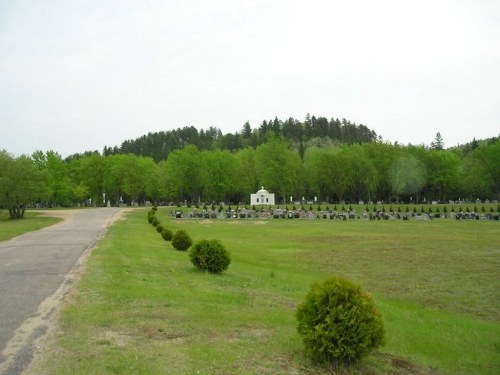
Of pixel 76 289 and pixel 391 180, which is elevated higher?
pixel 391 180

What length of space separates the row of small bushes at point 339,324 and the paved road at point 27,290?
3.85 meters

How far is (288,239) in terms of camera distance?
32625 millimetres

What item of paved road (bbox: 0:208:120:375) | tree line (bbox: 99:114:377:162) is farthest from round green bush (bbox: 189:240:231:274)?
tree line (bbox: 99:114:377:162)

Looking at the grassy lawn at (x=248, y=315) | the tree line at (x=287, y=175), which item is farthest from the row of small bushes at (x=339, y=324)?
the tree line at (x=287, y=175)

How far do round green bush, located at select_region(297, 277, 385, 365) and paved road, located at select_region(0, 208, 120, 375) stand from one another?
387 cm

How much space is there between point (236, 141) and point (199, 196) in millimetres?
62024

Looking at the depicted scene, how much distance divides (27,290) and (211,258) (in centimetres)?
579

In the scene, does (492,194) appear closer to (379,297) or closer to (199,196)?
(199,196)

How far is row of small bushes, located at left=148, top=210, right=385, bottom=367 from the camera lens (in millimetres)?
7039

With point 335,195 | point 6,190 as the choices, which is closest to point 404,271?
point 6,190

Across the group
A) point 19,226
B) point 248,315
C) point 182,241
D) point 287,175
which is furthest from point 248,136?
point 248,315

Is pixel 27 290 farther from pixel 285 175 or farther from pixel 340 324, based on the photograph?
pixel 285 175

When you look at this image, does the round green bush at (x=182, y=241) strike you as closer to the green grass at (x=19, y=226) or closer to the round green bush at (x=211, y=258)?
the round green bush at (x=211, y=258)

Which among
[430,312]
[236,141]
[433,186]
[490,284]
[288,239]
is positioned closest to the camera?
[430,312]
